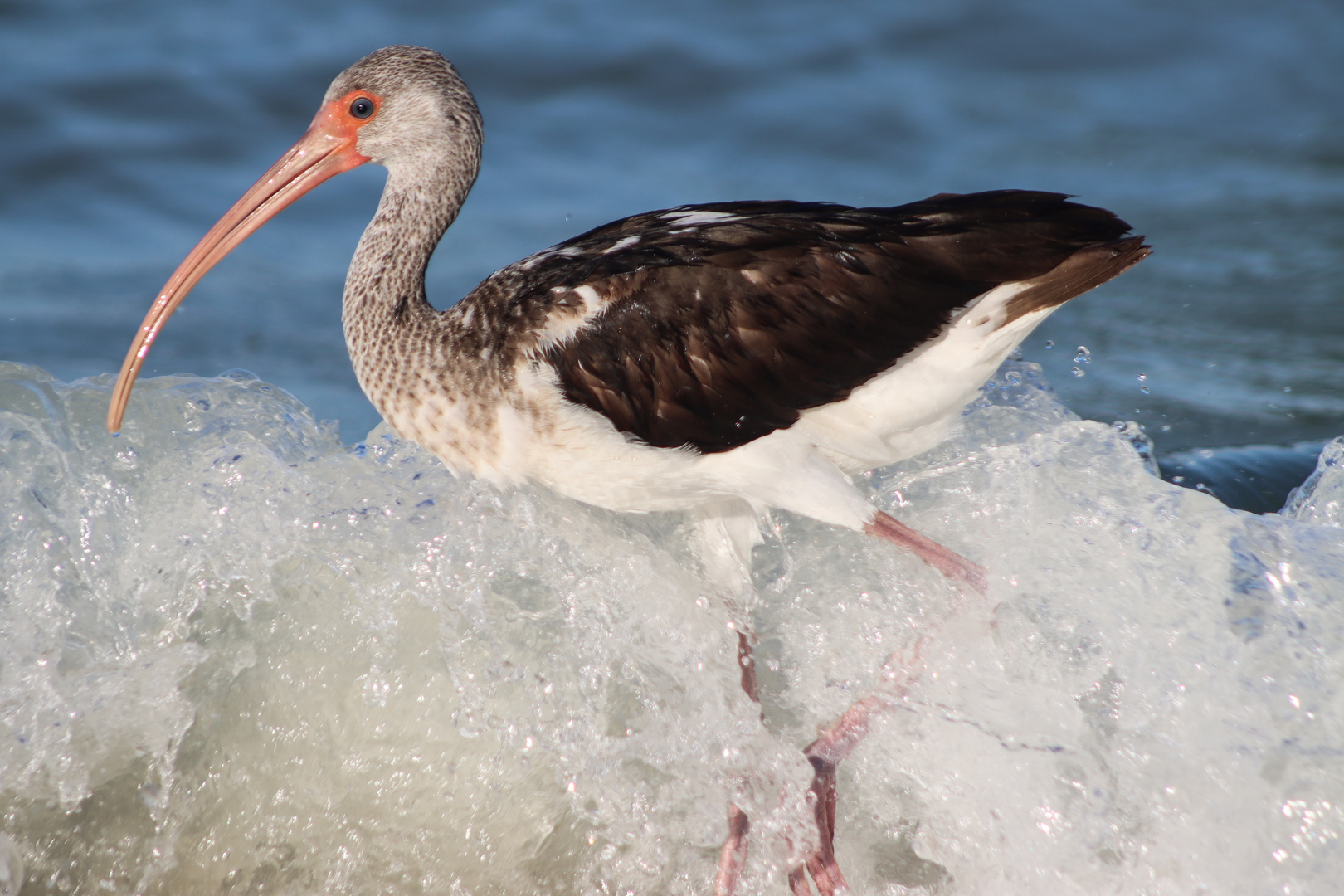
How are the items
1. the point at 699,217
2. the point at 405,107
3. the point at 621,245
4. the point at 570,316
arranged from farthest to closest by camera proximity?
the point at 405,107, the point at 699,217, the point at 621,245, the point at 570,316

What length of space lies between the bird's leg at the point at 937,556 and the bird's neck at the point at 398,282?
65.7 inches

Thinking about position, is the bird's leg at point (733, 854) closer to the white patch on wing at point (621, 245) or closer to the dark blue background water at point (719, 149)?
the white patch on wing at point (621, 245)

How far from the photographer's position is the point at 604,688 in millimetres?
3982

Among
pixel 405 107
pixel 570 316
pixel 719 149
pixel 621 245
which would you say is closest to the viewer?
pixel 570 316

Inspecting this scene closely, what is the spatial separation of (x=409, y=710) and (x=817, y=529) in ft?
5.62

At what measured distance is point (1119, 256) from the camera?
387 centimetres

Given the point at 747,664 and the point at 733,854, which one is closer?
the point at 733,854

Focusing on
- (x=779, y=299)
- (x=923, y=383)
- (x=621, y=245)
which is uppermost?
(x=621, y=245)

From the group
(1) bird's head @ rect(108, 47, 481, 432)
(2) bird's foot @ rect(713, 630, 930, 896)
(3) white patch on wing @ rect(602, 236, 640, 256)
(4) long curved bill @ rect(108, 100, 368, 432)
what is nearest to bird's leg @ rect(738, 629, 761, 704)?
(2) bird's foot @ rect(713, 630, 930, 896)

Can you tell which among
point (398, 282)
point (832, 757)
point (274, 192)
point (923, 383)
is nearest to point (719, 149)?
point (274, 192)

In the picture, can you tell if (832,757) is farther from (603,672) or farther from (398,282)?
(398,282)

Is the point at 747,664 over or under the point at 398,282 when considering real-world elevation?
under

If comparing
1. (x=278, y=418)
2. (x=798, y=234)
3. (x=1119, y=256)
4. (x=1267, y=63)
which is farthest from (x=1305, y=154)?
(x=278, y=418)

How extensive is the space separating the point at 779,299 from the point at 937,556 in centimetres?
110
